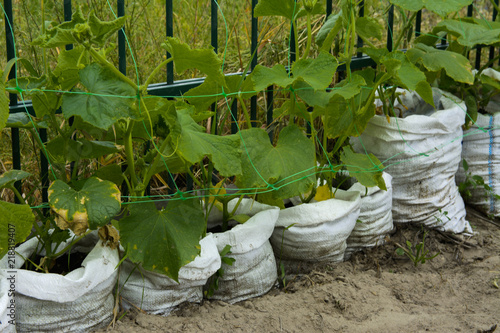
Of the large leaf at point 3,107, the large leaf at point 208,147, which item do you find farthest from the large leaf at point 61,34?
the large leaf at point 208,147

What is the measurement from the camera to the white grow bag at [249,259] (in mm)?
1858

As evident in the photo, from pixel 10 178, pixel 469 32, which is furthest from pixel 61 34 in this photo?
pixel 469 32

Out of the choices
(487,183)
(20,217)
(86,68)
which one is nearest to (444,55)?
(487,183)

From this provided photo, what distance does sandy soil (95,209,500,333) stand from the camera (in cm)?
174

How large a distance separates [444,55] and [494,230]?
2.77 feet

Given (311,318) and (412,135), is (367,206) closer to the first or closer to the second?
(412,135)

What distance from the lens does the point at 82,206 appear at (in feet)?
4.94

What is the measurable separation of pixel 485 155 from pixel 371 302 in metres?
1.18

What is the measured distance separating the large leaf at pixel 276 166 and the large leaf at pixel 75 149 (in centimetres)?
41

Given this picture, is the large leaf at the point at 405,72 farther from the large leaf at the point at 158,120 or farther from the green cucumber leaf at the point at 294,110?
the large leaf at the point at 158,120

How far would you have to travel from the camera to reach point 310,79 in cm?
174

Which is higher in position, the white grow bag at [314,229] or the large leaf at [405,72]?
the large leaf at [405,72]

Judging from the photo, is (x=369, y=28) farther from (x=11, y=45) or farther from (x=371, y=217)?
(x=11, y=45)

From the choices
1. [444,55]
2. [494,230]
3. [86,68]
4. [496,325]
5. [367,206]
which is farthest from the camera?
[494,230]
